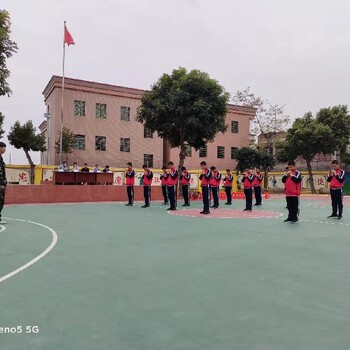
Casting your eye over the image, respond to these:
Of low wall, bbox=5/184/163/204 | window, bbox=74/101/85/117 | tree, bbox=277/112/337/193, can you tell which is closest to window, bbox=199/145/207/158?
tree, bbox=277/112/337/193

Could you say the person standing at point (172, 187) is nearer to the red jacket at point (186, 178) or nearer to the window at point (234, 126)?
the red jacket at point (186, 178)

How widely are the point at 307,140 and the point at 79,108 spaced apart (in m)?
21.0

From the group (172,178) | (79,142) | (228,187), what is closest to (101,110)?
(79,142)

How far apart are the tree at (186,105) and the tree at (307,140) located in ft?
49.0

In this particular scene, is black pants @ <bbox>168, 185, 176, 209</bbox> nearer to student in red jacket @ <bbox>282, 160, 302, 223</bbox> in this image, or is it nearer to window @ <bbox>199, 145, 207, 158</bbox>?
student in red jacket @ <bbox>282, 160, 302, 223</bbox>

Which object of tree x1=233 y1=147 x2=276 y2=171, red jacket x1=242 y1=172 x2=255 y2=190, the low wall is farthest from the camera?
tree x1=233 y1=147 x2=276 y2=171

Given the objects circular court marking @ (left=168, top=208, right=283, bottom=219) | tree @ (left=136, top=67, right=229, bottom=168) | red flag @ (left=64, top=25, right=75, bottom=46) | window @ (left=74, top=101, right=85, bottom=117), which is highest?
red flag @ (left=64, top=25, right=75, bottom=46)

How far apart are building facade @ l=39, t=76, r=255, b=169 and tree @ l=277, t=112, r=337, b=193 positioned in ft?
29.7

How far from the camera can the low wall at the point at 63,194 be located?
1841 centimetres

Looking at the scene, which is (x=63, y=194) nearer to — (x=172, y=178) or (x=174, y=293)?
(x=172, y=178)

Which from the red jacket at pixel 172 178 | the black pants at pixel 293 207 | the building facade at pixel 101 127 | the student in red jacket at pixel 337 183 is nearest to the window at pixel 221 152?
the building facade at pixel 101 127

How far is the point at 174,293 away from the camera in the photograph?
4.18m

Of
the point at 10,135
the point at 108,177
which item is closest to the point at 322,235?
the point at 108,177

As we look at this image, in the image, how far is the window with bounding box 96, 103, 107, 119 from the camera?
3422 centimetres
